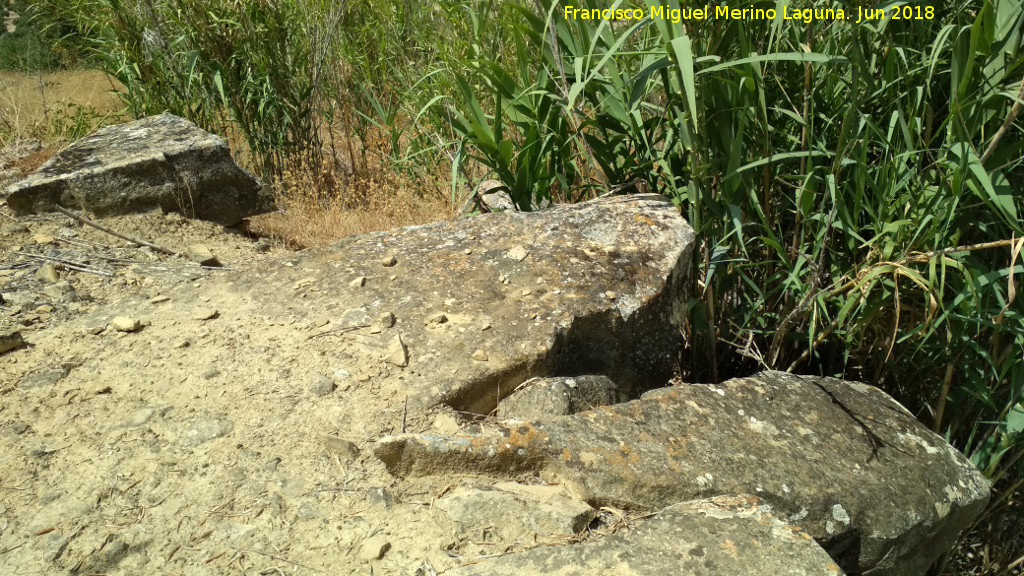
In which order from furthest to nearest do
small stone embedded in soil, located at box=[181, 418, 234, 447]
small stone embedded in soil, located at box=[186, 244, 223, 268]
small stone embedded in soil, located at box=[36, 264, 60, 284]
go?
1. small stone embedded in soil, located at box=[186, 244, 223, 268]
2. small stone embedded in soil, located at box=[36, 264, 60, 284]
3. small stone embedded in soil, located at box=[181, 418, 234, 447]

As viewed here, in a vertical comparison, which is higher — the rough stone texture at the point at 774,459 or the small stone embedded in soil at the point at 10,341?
the small stone embedded in soil at the point at 10,341

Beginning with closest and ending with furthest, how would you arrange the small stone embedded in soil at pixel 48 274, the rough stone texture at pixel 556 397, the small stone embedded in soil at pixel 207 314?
the rough stone texture at pixel 556 397, the small stone embedded in soil at pixel 207 314, the small stone embedded in soil at pixel 48 274

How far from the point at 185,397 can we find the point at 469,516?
2.88 ft

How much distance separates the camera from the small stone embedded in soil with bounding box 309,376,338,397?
208 centimetres

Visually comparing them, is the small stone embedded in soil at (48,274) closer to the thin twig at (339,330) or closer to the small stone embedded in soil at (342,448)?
the thin twig at (339,330)

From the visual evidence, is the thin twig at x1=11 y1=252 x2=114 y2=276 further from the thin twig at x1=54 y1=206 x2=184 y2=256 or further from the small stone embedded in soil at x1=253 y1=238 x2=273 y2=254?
the small stone embedded in soil at x1=253 y1=238 x2=273 y2=254

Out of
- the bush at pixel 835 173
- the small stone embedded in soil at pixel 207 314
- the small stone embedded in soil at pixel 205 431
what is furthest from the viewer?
the small stone embedded in soil at pixel 207 314

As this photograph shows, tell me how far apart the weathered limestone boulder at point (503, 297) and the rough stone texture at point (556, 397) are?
66 mm

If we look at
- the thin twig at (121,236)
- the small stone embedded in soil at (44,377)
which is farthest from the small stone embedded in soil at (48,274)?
the small stone embedded in soil at (44,377)

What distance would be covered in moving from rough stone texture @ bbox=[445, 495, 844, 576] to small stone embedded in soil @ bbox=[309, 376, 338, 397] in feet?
2.39

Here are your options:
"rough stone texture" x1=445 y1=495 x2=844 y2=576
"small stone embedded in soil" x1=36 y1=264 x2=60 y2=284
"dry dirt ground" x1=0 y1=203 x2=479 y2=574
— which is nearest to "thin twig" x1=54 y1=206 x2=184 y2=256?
"small stone embedded in soil" x1=36 y1=264 x2=60 y2=284

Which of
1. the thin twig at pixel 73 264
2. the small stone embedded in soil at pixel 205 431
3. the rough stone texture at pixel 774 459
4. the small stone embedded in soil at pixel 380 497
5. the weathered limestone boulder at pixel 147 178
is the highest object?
the weathered limestone boulder at pixel 147 178

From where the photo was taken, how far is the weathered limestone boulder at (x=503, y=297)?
2191 mm

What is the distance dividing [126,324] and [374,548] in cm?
123
